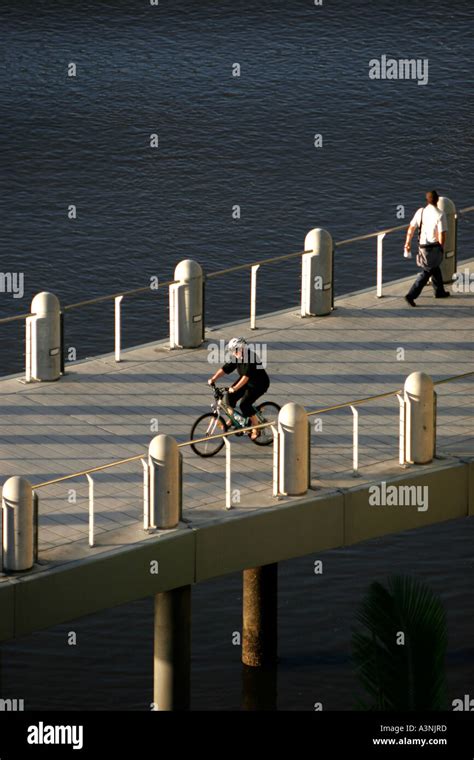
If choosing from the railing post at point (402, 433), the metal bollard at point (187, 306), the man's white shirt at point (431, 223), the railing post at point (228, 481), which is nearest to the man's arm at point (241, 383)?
the railing post at point (228, 481)

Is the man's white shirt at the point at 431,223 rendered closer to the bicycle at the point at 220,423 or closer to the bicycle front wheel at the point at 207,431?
the bicycle at the point at 220,423

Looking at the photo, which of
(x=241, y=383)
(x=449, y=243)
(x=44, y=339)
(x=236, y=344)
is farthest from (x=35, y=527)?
(x=449, y=243)

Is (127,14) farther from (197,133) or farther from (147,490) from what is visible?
(147,490)

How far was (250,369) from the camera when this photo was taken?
91.9 ft

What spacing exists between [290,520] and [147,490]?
1.84 m

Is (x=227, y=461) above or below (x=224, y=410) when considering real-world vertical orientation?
below

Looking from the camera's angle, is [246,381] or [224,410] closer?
[246,381]

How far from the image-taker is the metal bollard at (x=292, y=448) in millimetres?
26484

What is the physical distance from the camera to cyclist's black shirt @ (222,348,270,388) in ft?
91.7

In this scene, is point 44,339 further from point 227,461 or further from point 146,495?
point 146,495

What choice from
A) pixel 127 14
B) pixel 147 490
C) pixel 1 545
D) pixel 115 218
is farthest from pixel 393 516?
pixel 127 14

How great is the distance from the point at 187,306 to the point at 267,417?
10.1ft

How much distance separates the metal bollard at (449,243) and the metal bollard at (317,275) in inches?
90.2

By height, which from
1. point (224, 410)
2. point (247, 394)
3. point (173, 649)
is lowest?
point (173, 649)
